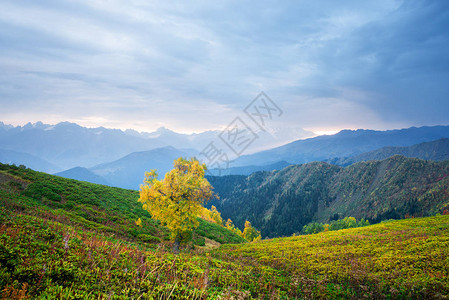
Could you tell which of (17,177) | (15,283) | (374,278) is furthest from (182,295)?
(17,177)

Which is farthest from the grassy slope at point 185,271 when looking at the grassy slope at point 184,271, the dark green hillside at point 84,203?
the dark green hillside at point 84,203

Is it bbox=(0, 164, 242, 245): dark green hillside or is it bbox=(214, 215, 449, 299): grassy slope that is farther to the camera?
bbox=(0, 164, 242, 245): dark green hillside

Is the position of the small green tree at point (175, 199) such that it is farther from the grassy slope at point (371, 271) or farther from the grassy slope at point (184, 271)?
the grassy slope at point (371, 271)

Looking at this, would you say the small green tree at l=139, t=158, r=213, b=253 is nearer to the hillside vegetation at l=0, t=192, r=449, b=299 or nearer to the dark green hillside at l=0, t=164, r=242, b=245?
the dark green hillside at l=0, t=164, r=242, b=245

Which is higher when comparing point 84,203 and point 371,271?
point 84,203

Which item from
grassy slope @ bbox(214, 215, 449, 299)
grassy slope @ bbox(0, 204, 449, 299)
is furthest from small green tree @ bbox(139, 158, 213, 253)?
grassy slope @ bbox(0, 204, 449, 299)

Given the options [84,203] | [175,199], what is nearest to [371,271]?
[175,199]

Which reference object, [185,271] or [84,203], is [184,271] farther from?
[84,203]

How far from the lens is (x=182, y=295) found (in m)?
5.18

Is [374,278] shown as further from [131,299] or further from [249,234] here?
[249,234]

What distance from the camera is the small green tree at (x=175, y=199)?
23.2 m

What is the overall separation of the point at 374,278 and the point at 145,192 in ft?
70.0

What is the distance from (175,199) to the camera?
24.3 m

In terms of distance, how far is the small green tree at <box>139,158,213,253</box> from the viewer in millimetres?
23250
